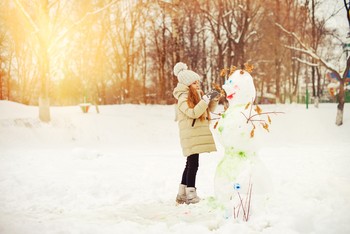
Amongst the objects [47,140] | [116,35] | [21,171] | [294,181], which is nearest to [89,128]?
[47,140]

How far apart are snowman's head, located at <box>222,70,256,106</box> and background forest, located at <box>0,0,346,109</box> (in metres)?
2.38

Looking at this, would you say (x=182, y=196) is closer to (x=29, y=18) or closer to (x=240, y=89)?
(x=240, y=89)

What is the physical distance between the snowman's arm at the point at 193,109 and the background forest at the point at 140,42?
229cm

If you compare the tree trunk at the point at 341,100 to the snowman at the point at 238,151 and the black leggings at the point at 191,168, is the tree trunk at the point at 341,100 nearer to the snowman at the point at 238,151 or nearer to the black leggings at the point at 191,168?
the black leggings at the point at 191,168

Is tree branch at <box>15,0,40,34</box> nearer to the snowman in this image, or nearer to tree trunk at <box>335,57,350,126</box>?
the snowman

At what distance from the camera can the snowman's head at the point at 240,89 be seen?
331cm

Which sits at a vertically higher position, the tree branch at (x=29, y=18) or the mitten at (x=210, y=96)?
the tree branch at (x=29, y=18)

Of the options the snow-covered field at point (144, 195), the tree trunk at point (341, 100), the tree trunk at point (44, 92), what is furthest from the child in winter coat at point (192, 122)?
the tree trunk at point (341, 100)

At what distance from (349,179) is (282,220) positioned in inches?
68.4

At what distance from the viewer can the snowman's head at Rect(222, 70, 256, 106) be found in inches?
130

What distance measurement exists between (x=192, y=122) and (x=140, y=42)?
21.0 m

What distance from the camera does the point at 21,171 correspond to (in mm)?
5457

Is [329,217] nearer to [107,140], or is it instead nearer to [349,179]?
[349,179]

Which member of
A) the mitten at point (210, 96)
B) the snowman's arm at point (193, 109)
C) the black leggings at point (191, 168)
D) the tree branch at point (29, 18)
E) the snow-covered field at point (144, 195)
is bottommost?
the snow-covered field at point (144, 195)
